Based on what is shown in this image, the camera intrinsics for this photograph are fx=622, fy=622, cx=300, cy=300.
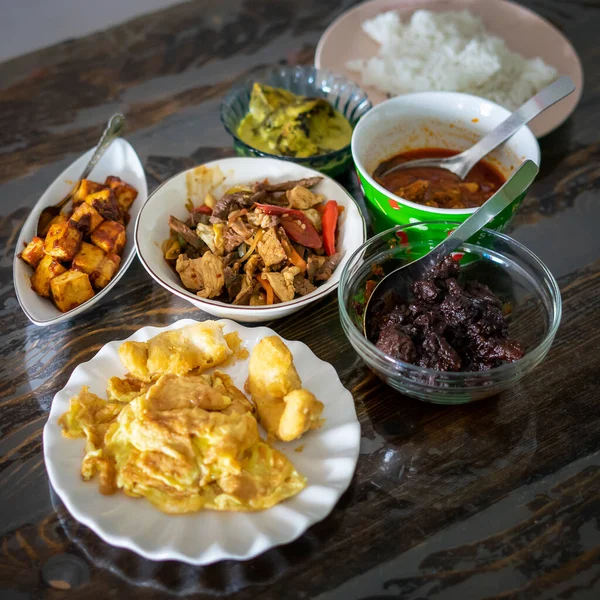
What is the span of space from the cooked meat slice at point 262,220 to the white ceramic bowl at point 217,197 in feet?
0.78

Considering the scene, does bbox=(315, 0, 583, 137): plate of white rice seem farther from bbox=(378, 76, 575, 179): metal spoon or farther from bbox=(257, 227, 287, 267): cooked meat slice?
bbox=(257, 227, 287, 267): cooked meat slice

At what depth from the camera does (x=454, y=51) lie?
276 centimetres

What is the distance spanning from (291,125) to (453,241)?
893 mm

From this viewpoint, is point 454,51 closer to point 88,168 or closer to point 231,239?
point 231,239

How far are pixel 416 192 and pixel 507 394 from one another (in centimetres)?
77

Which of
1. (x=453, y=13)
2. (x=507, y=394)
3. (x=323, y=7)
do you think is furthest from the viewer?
(x=323, y=7)

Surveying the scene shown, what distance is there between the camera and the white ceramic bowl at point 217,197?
1.87m

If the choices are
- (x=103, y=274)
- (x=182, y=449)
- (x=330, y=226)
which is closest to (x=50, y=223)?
(x=103, y=274)

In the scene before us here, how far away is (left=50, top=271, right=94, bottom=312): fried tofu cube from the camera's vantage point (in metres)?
1.96

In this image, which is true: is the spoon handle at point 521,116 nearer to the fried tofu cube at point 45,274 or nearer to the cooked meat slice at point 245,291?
the cooked meat slice at point 245,291

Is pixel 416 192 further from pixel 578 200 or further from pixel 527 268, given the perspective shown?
pixel 578 200

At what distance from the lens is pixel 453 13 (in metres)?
3.01

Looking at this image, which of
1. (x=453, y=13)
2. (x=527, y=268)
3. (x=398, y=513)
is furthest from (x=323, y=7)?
(x=398, y=513)

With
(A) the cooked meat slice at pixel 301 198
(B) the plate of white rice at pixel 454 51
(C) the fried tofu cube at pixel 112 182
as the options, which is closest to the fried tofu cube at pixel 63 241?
(C) the fried tofu cube at pixel 112 182
